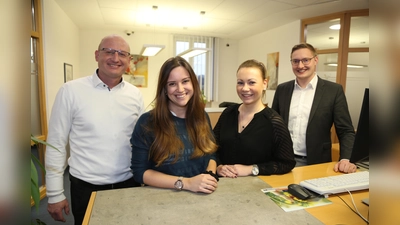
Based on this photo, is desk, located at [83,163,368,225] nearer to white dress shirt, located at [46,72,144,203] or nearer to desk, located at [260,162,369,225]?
desk, located at [260,162,369,225]

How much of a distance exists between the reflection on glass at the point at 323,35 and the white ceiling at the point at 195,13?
1.06 feet

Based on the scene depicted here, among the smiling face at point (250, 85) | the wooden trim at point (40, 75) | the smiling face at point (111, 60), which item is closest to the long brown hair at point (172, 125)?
the smiling face at point (250, 85)

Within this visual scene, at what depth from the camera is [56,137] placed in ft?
5.20

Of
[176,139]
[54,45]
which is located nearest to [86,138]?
[176,139]

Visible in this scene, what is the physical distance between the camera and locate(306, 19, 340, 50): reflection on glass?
4.69 metres

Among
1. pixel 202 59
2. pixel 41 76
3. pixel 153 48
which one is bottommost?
pixel 41 76

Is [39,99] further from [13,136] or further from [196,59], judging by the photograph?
[196,59]

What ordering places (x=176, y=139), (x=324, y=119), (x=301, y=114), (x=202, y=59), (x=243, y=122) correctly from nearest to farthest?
(x=176, y=139), (x=243, y=122), (x=324, y=119), (x=301, y=114), (x=202, y=59)

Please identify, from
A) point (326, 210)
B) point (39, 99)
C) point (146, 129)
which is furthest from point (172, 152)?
point (39, 99)

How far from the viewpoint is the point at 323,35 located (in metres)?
5.04

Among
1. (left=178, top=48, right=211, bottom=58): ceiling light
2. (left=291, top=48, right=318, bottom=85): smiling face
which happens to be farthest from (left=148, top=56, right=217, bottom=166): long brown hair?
(left=178, top=48, right=211, bottom=58): ceiling light

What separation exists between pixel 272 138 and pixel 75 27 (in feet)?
17.8

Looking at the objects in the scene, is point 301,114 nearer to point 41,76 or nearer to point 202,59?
point 41,76

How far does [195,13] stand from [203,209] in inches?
163
